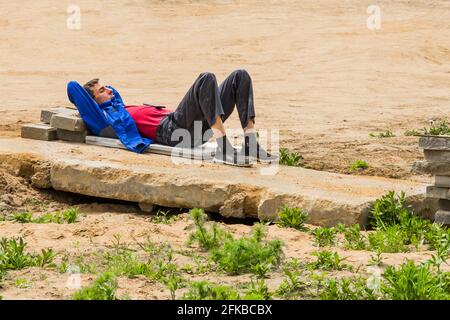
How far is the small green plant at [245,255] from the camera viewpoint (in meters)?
5.96

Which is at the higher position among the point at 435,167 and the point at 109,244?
the point at 435,167

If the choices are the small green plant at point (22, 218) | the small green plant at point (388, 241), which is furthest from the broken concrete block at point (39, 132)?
the small green plant at point (388, 241)

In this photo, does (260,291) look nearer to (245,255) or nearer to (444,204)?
(245,255)

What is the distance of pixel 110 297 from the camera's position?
206 inches

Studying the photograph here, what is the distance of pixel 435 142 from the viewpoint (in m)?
6.71

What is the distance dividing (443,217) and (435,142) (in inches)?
20.3

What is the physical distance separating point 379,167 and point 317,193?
1610 millimetres

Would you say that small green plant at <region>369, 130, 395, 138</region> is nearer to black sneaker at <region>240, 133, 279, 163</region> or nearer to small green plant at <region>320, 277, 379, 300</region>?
black sneaker at <region>240, 133, 279, 163</region>

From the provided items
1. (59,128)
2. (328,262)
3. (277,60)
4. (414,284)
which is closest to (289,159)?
(59,128)

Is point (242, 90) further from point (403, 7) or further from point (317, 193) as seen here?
point (403, 7)

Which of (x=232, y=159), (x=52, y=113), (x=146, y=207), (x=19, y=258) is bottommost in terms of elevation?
(x=146, y=207)

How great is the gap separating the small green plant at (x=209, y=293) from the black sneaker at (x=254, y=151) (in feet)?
10.2

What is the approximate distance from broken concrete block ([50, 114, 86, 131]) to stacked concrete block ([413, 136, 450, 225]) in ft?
10.7

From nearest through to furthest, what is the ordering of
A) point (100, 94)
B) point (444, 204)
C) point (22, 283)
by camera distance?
point (22, 283), point (444, 204), point (100, 94)
